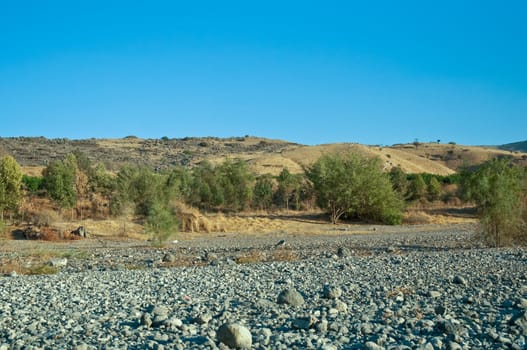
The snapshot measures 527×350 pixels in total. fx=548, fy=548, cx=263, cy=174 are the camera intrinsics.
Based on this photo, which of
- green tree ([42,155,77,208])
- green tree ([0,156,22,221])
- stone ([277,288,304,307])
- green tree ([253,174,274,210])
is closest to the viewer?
stone ([277,288,304,307])

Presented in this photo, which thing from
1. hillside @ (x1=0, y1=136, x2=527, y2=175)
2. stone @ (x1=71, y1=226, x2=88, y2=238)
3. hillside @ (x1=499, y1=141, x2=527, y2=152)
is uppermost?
hillside @ (x1=499, y1=141, x2=527, y2=152)

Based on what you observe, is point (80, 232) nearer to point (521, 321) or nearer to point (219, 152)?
point (521, 321)

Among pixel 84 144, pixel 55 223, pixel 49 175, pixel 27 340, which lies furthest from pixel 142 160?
pixel 27 340

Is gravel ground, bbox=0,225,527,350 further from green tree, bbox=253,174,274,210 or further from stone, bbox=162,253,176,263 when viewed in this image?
green tree, bbox=253,174,274,210

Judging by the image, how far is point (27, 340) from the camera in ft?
25.8

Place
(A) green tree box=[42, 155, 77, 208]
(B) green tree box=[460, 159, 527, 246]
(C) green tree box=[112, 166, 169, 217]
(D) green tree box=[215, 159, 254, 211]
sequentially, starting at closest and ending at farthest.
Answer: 1. (B) green tree box=[460, 159, 527, 246]
2. (C) green tree box=[112, 166, 169, 217]
3. (A) green tree box=[42, 155, 77, 208]
4. (D) green tree box=[215, 159, 254, 211]

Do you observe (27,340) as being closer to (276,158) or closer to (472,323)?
(472,323)

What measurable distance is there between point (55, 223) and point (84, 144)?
61.6 m

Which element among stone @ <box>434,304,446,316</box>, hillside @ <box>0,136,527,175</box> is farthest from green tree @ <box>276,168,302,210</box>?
stone @ <box>434,304,446,316</box>

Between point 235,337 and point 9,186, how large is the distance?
32438 mm

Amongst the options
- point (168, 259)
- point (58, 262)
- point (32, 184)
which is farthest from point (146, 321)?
point (32, 184)

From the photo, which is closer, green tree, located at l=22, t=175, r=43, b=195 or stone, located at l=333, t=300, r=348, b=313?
stone, located at l=333, t=300, r=348, b=313

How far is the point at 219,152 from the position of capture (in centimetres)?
9331

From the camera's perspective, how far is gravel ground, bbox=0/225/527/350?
7504 mm
